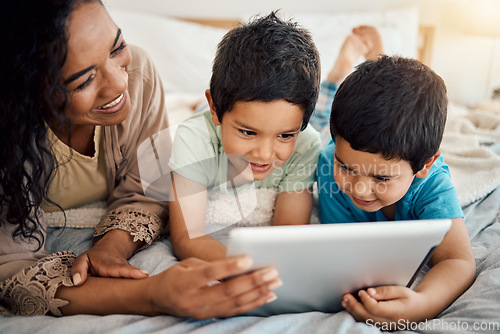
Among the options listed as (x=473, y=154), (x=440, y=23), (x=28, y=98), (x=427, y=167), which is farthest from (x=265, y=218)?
(x=440, y=23)

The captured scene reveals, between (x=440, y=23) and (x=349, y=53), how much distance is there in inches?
67.3

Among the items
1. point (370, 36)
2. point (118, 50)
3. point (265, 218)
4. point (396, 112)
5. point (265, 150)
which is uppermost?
point (370, 36)

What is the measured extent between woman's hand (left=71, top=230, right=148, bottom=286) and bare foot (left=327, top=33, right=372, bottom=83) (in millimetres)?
1042

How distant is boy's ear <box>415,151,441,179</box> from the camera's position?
92 cm

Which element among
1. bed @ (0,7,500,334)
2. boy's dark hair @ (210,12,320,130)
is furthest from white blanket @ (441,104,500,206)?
boy's dark hair @ (210,12,320,130)

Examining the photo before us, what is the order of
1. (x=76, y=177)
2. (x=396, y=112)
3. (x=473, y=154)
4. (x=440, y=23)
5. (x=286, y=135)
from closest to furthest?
(x=396, y=112) < (x=286, y=135) < (x=76, y=177) < (x=473, y=154) < (x=440, y=23)

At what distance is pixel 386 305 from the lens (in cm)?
73

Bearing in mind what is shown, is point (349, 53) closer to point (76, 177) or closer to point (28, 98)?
point (76, 177)

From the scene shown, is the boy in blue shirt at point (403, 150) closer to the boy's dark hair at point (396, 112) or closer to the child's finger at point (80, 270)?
the boy's dark hair at point (396, 112)

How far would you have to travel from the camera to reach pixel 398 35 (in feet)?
8.02

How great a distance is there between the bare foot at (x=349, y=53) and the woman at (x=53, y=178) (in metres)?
0.94

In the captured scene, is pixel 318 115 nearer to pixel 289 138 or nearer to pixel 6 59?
pixel 289 138

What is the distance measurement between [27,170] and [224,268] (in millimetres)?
514

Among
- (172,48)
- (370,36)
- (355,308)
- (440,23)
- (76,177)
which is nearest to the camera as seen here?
(355,308)
